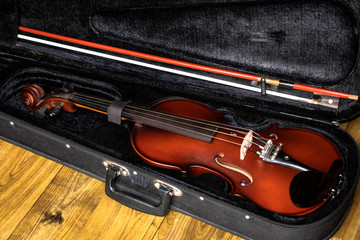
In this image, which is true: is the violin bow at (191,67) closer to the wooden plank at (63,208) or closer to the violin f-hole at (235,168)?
the violin f-hole at (235,168)

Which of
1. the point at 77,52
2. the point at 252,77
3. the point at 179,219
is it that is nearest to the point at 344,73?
the point at 252,77

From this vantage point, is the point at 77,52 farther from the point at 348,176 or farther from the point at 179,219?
the point at 348,176

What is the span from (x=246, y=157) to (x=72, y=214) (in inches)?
24.4

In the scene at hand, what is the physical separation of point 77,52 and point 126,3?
31 cm

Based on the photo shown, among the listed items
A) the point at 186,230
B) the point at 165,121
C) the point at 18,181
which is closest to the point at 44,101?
the point at 18,181

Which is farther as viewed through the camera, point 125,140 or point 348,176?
point 125,140

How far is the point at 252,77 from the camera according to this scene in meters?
1.26

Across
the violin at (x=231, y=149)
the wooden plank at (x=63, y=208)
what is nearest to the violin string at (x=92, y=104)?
the violin at (x=231, y=149)

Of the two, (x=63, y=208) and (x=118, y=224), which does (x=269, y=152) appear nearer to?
(x=118, y=224)

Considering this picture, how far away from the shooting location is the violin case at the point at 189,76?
3.71ft

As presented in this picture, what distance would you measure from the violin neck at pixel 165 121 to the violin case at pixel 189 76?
0.08 m

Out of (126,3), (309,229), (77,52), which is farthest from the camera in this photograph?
(77,52)

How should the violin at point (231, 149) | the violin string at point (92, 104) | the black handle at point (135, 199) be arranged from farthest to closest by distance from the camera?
the violin string at point (92, 104) → the black handle at point (135, 199) → the violin at point (231, 149)

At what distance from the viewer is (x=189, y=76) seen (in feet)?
4.50
